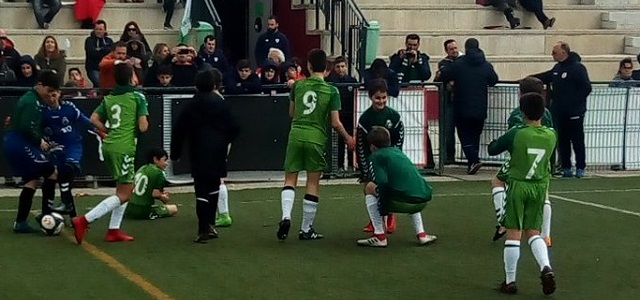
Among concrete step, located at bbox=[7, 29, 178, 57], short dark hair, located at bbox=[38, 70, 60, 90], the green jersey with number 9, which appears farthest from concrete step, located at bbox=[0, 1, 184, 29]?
the green jersey with number 9

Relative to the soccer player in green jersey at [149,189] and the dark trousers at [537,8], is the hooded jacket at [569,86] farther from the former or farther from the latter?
the dark trousers at [537,8]

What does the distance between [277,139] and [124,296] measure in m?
7.76

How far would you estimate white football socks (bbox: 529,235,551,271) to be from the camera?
382 inches

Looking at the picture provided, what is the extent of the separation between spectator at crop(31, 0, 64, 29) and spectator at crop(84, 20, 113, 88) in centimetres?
203

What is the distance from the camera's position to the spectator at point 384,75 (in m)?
16.6

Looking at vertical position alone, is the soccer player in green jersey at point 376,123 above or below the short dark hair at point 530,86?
below

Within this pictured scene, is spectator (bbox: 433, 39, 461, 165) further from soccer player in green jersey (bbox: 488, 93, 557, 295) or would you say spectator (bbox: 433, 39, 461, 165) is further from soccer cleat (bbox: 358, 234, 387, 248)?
soccer player in green jersey (bbox: 488, 93, 557, 295)

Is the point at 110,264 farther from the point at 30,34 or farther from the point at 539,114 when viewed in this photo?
the point at 30,34

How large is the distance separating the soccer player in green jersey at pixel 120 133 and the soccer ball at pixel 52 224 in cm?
32

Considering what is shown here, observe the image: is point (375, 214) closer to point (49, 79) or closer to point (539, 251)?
point (539, 251)

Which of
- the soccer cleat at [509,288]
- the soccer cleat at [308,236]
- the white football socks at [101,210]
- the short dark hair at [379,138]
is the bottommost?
the soccer cleat at [308,236]

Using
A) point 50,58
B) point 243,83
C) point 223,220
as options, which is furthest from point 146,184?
point 50,58

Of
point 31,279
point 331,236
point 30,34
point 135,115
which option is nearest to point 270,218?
point 331,236

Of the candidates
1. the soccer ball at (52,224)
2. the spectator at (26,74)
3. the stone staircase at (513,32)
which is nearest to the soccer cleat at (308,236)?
the soccer ball at (52,224)
